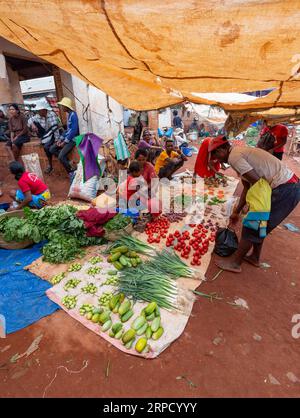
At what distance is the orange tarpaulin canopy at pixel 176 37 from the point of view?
117cm

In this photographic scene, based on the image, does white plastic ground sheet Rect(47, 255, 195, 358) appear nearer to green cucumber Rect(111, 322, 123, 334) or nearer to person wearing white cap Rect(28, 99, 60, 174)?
green cucumber Rect(111, 322, 123, 334)

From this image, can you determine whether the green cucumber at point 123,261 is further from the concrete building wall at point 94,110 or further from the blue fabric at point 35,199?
the concrete building wall at point 94,110

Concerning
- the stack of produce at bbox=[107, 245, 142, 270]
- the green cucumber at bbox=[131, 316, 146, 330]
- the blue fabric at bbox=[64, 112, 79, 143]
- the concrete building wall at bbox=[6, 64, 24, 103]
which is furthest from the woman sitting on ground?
the concrete building wall at bbox=[6, 64, 24, 103]

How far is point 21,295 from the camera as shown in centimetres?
284

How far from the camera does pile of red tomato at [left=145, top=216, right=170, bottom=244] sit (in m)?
3.91

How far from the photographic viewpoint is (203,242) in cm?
372

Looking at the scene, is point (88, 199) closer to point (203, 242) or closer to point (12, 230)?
point (12, 230)

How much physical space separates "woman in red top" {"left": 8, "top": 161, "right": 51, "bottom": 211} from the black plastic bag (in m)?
3.38

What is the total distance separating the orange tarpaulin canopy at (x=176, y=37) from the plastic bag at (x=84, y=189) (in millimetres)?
3367

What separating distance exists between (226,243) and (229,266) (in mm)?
351

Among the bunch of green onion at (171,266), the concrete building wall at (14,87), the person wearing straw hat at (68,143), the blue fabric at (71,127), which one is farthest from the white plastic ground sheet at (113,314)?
the concrete building wall at (14,87)

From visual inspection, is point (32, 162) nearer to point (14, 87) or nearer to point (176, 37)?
point (14, 87)

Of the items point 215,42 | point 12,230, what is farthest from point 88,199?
point 215,42
